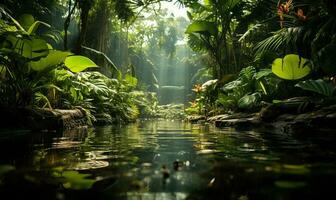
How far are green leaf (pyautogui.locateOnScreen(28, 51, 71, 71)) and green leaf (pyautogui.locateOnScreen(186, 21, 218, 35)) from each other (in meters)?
6.31

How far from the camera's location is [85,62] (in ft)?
20.2

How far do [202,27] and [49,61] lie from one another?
21.6ft

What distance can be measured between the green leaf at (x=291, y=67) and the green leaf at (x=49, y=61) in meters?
3.74

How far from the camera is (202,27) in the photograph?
10.8 m

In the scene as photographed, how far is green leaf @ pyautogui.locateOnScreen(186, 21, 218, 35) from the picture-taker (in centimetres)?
1069

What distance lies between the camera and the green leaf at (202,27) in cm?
1069

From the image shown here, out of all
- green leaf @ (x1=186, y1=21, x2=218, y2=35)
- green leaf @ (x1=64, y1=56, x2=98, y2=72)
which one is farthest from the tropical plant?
green leaf @ (x1=186, y1=21, x2=218, y2=35)

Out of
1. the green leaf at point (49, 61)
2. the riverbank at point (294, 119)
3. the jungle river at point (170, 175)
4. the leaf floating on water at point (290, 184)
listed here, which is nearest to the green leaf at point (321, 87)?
the riverbank at point (294, 119)

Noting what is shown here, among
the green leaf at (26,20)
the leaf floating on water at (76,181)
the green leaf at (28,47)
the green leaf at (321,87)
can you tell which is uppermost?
the green leaf at (26,20)

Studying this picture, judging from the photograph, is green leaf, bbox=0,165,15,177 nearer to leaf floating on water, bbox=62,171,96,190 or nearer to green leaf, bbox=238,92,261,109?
leaf floating on water, bbox=62,171,96,190

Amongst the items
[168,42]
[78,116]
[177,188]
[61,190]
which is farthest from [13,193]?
[168,42]

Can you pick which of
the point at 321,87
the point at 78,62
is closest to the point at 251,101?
the point at 321,87

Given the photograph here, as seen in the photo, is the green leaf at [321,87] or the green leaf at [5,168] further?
the green leaf at [321,87]

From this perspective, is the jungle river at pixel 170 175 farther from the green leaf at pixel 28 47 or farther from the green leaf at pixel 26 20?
the green leaf at pixel 26 20
